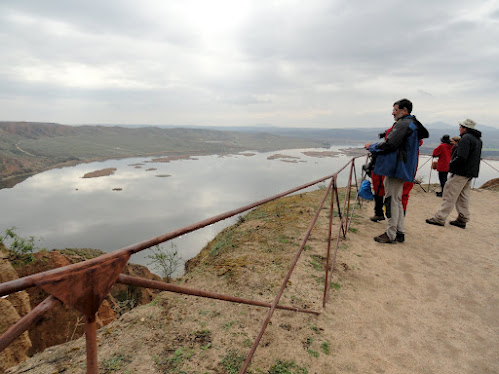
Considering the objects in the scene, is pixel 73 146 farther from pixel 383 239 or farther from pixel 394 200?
pixel 394 200

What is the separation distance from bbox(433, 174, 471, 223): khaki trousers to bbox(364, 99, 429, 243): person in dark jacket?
1.90 m

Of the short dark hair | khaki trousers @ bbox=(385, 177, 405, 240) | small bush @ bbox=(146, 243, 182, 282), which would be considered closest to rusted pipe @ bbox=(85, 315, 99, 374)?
khaki trousers @ bbox=(385, 177, 405, 240)

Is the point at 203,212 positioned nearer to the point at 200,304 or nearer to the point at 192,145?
the point at 200,304

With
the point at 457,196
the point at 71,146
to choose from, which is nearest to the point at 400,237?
the point at 457,196

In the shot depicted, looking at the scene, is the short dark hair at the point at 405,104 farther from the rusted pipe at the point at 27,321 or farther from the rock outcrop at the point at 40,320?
the rusted pipe at the point at 27,321

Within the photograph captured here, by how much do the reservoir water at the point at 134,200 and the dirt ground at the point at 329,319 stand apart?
23379mm

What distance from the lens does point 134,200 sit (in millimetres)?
63062

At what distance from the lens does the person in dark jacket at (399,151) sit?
4.52m

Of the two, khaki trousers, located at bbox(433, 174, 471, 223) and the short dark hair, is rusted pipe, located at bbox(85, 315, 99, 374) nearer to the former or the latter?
the short dark hair

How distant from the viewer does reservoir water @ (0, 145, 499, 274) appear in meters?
44.5

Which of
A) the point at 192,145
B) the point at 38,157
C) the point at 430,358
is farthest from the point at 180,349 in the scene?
the point at 192,145

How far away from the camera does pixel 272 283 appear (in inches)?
161

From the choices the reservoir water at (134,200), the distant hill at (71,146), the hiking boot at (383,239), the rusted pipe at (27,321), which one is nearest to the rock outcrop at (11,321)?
the rusted pipe at (27,321)

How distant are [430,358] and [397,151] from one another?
320 cm
